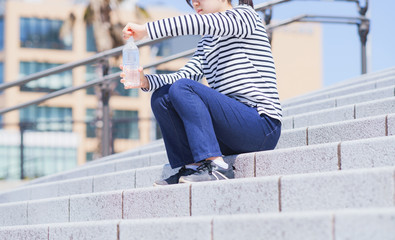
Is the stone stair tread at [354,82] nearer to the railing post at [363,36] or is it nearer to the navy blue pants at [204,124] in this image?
the railing post at [363,36]

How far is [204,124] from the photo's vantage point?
3.22 m

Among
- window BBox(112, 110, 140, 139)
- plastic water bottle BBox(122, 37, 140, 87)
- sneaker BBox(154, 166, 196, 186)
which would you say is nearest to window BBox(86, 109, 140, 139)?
window BBox(112, 110, 140, 139)

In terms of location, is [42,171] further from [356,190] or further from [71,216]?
[356,190]

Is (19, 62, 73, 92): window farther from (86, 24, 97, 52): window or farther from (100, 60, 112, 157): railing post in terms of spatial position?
(100, 60, 112, 157): railing post

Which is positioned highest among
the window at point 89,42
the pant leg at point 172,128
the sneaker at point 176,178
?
the window at point 89,42

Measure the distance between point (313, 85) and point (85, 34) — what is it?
19.6 metres

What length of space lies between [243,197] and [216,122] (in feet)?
2.04

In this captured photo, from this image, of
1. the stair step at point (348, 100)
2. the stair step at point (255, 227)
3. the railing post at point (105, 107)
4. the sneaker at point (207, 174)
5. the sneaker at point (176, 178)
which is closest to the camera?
the stair step at point (255, 227)

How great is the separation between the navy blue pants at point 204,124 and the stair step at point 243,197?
0.26 metres

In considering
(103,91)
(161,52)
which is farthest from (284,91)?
(103,91)

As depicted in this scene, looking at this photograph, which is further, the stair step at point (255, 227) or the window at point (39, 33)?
the window at point (39, 33)

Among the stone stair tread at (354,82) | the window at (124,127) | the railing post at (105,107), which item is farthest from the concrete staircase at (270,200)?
the window at (124,127)

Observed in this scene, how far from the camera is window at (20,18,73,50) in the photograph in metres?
38.7

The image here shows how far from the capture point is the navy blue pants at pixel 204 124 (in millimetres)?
3211
